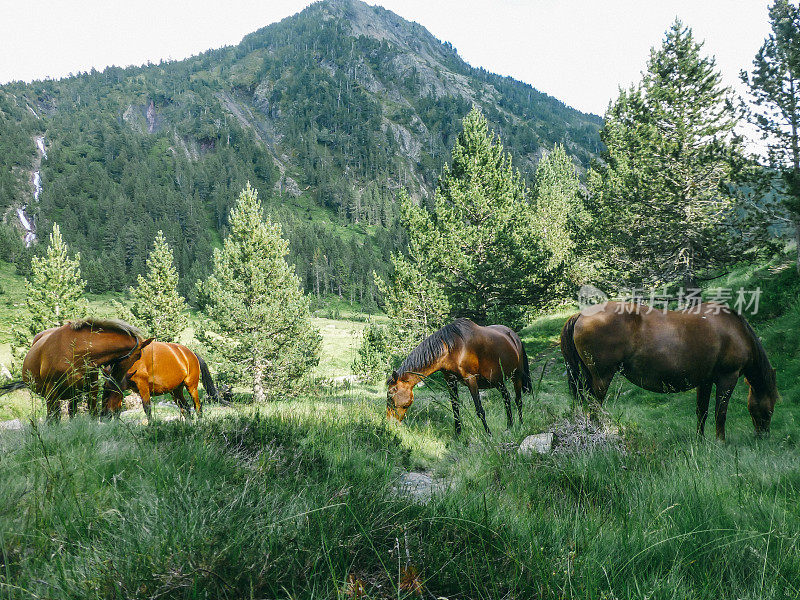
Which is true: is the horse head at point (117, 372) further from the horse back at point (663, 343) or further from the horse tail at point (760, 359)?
the horse tail at point (760, 359)

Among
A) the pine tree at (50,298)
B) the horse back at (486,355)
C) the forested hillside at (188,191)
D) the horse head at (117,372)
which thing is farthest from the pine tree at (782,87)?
the forested hillside at (188,191)

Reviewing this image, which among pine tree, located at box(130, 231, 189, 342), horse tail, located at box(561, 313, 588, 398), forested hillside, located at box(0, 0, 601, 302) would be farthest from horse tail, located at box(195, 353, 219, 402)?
forested hillside, located at box(0, 0, 601, 302)

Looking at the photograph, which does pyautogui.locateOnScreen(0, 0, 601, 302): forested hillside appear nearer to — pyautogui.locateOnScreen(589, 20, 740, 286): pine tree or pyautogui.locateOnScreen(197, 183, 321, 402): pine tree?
pyautogui.locateOnScreen(197, 183, 321, 402): pine tree

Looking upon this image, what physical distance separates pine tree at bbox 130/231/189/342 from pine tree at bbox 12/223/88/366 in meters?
4.03

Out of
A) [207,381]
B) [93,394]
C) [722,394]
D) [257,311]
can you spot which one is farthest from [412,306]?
[93,394]

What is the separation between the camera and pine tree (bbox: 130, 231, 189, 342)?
28516 millimetres

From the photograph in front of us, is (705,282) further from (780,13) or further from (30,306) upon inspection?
(30,306)

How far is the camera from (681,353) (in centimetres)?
581

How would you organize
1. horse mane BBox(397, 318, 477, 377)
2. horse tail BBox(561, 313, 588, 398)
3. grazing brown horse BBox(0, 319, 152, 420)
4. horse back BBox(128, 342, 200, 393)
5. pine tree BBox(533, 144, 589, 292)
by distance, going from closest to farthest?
grazing brown horse BBox(0, 319, 152, 420), horse tail BBox(561, 313, 588, 398), horse mane BBox(397, 318, 477, 377), horse back BBox(128, 342, 200, 393), pine tree BBox(533, 144, 589, 292)

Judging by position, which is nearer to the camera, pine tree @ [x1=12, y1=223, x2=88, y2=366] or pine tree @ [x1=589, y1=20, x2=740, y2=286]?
pine tree @ [x1=589, y1=20, x2=740, y2=286]

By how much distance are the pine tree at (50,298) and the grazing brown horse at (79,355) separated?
2389cm

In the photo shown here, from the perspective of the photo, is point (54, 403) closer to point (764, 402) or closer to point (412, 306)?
point (764, 402)

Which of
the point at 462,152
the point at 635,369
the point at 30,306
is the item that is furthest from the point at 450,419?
the point at 30,306

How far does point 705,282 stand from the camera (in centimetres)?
1828
